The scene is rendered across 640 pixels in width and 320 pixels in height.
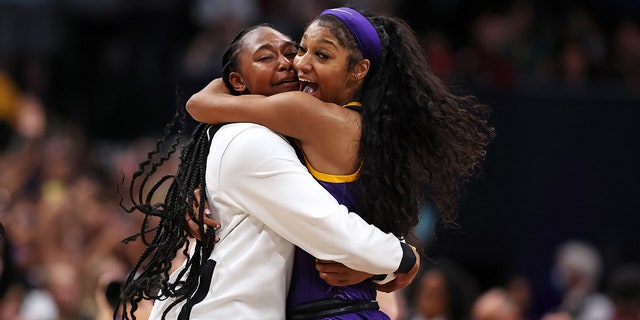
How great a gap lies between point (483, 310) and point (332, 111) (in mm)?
2742

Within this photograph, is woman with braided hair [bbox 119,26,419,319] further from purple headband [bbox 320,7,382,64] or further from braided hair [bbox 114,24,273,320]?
purple headband [bbox 320,7,382,64]

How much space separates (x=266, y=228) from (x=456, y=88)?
144 inches

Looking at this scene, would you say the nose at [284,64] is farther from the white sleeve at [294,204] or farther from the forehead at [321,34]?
the white sleeve at [294,204]

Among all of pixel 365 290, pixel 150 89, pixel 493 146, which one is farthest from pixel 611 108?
pixel 365 290

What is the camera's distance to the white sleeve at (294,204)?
370cm

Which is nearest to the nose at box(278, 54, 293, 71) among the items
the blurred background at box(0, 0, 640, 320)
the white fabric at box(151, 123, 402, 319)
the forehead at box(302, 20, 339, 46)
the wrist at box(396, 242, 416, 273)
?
the forehead at box(302, 20, 339, 46)

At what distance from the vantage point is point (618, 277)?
657 cm

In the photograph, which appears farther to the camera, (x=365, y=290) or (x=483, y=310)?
(x=483, y=310)

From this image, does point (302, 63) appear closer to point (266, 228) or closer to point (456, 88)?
point (266, 228)

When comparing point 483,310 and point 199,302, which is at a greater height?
point 199,302

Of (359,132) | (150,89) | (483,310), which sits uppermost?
(359,132)

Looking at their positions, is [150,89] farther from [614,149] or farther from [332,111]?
[332,111]

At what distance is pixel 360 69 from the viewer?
3920 mm

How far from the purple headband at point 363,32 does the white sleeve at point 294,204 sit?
397mm
